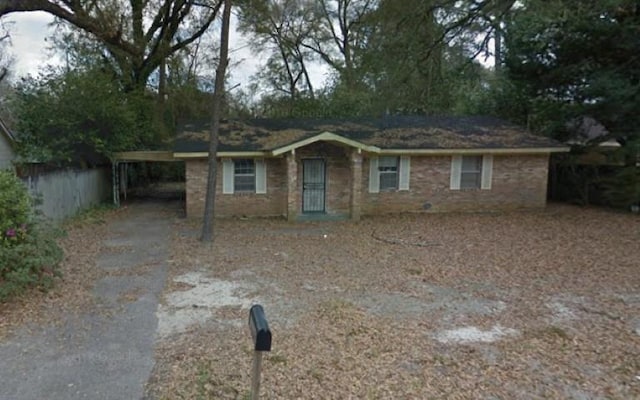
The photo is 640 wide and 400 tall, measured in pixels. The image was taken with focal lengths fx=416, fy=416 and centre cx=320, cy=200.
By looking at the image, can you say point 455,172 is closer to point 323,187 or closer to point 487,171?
point 487,171

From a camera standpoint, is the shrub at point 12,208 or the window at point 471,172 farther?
the window at point 471,172

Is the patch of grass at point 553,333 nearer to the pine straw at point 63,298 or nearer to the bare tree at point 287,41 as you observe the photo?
the pine straw at point 63,298

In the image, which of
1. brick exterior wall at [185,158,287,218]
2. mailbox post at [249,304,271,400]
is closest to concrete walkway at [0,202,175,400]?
mailbox post at [249,304,271,400]

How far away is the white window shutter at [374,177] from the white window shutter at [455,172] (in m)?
2.52

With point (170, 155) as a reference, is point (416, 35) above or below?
above

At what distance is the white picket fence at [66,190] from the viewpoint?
1008 centimetres

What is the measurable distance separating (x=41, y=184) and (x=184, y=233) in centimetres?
361

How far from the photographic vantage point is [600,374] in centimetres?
378

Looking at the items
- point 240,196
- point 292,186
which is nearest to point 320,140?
point 292,186

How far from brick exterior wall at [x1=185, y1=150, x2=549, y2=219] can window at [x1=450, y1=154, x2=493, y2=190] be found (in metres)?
0.17

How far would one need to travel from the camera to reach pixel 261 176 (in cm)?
1324

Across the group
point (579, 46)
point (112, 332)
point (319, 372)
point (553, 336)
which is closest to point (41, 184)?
point (112, 332)

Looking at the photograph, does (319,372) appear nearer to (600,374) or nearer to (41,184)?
(600,374)

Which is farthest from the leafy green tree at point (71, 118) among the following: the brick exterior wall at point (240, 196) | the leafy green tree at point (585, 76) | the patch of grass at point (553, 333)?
the patch of grass at point (553, 333)
